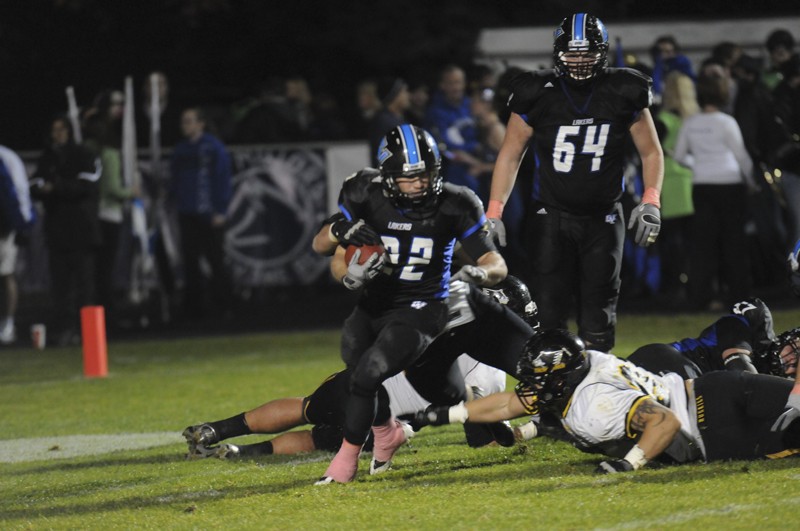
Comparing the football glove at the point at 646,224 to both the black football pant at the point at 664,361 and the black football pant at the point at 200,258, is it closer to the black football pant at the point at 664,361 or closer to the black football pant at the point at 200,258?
the black football pant at the point at 664,361

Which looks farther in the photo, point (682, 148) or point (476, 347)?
point (682, 148)

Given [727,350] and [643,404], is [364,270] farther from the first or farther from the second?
[727,350]

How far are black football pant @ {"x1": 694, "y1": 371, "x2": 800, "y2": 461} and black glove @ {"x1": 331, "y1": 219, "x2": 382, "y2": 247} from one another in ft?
5.02

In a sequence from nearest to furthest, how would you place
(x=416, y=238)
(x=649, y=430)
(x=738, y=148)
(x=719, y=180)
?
(x=649, y=430), (x=416, y=238), (x=738, y=148), (x=719, y=180)

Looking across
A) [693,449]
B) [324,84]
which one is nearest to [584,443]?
[693,449]

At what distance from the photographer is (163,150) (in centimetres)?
1514

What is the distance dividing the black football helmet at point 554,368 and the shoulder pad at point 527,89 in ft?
5.21

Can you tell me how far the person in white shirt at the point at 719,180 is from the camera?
12.0 m

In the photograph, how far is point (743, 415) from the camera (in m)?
6.16

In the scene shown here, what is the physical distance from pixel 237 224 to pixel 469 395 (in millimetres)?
8291

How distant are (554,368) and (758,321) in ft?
4.43

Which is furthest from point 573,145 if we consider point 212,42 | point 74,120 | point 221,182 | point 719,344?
point 212,42

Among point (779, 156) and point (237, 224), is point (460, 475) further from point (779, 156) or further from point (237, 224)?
point (237, 224)

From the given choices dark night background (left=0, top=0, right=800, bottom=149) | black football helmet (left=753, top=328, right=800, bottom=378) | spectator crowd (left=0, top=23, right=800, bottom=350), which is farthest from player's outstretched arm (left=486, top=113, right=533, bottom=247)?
dark night background (left=0, top=0, right=800, bottom=149)
